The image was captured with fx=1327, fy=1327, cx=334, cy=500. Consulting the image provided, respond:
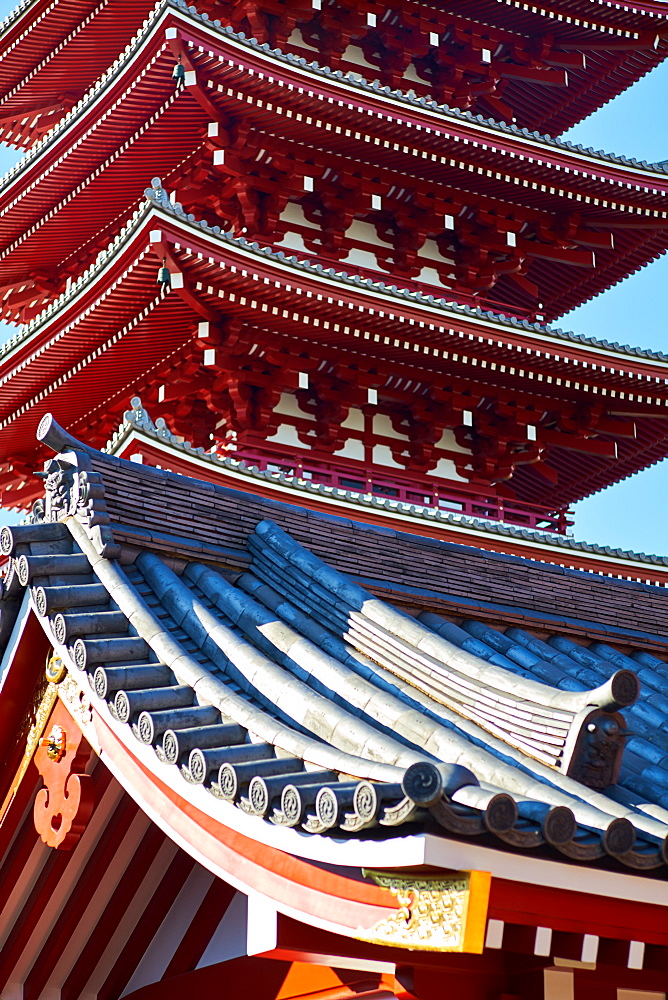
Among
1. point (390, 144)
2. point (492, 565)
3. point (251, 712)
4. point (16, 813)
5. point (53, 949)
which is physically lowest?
point (53, 949)

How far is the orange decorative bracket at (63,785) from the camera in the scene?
6.27m

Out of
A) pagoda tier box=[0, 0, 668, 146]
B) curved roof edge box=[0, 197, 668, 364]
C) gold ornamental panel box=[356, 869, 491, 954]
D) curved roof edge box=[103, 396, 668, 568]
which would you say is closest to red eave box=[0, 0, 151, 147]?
pagoda tier box=[0, 0, 668, 146]

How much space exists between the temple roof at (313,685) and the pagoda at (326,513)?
0.02m

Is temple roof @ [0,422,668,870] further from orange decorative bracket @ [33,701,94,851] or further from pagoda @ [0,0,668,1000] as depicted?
orange decorative bracket @ [33,701,94,851]

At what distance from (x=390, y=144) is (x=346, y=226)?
138 cm

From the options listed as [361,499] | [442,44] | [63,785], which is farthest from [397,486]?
[63,785]

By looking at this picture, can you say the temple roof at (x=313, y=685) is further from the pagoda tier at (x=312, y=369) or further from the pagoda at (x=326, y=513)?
the pagoda tier at (x=312, y=369)

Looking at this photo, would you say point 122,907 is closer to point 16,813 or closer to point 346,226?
point 16,813

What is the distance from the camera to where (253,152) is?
17.6m

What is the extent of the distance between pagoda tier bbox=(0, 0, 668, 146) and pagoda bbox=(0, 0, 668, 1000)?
60 mm

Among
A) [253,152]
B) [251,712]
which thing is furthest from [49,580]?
[253,152]

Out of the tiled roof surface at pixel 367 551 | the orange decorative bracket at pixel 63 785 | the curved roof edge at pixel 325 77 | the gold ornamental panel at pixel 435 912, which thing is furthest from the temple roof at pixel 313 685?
the curved roof edge at pixel 325 77

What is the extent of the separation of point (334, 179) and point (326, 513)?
9607 mm

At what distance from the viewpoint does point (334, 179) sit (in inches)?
723
